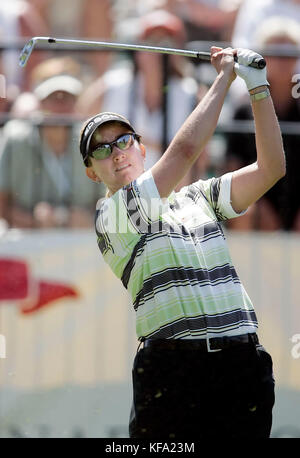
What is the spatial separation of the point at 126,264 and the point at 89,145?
48 centimetres

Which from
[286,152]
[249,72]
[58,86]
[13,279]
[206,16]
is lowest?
[13,279]

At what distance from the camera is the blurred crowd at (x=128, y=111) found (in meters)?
6.26

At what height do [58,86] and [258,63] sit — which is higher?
[58,86]

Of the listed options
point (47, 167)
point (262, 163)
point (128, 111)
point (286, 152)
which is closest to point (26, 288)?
point (47, 167)

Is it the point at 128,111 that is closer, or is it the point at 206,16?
the point at 128,111

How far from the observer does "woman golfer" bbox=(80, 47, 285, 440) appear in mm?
3684

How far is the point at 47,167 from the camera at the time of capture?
21.2ft

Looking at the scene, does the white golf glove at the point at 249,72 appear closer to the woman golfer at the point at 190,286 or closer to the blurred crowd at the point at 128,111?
the woman golfer at the point at 190,286

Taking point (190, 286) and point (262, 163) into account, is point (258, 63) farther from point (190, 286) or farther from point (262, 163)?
point (190, 286)

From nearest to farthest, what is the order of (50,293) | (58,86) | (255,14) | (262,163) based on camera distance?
(262,163) → (50,293) → (58,86) → (255,14)

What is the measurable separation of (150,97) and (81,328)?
152 centimetres

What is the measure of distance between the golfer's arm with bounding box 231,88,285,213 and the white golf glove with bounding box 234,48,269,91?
0.22 ft

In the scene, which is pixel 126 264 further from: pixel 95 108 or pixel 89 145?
pixel 95 108

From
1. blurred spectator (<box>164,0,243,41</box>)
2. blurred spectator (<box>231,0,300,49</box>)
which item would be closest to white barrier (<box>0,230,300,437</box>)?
blurred spectator (<box>231,0,300,49</box>)
